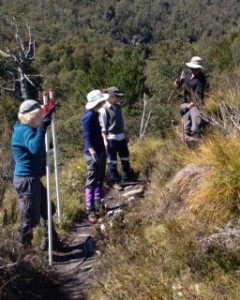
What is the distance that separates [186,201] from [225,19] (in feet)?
606

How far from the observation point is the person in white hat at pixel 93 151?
6477mm

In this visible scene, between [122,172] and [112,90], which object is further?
[122,172]

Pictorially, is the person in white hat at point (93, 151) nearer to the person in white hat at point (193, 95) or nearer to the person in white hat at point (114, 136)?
the person in white hat at point (114, 136)

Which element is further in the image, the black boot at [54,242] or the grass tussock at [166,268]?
the black boot at [54,242]

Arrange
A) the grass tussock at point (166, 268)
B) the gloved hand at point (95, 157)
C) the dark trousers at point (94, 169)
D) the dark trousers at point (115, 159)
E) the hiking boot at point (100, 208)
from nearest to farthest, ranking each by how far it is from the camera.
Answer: the grass tussock at point (166, 268), the gloved hand at point (95, 157), the dark trousers at point (94, 169), the hiking boot at point (100, 208), the dark trousers at point (115, 159)

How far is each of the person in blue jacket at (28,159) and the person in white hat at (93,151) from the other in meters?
1.25

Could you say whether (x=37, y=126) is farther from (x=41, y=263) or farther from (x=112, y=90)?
(x=112, y=90)

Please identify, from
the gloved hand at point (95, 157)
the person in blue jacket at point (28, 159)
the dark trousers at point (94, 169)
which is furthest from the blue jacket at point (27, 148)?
the dark trousers at point (94, 169)

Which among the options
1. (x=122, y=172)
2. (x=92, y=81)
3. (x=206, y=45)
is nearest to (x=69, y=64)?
(x=206, y=45)

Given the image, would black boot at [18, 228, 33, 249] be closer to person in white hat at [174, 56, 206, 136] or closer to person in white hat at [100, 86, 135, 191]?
person in white hat at [100, 86, 135, 191]

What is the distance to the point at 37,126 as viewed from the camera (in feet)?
16.9

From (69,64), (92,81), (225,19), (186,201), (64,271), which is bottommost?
(64,271)

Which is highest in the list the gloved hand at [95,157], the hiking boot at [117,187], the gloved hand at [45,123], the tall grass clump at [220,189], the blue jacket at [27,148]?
the gloved hand at [45,123]

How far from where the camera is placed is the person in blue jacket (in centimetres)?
509
